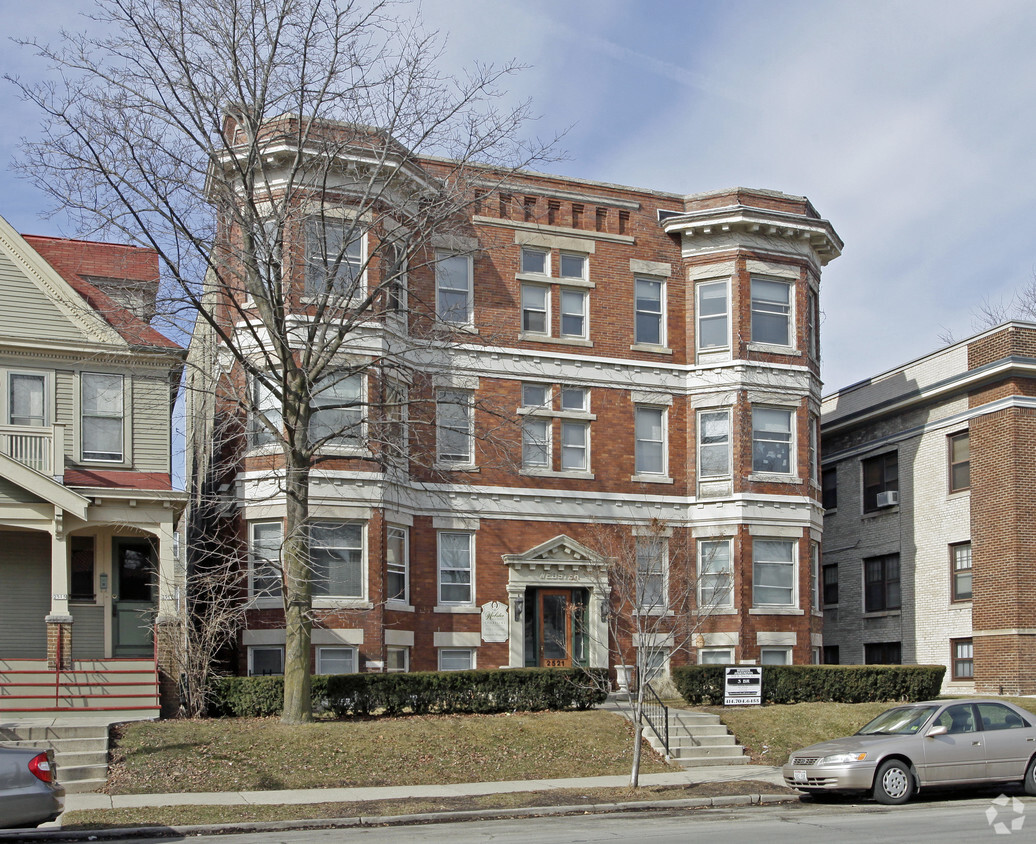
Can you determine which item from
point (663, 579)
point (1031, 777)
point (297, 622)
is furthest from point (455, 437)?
point (1031, 777)

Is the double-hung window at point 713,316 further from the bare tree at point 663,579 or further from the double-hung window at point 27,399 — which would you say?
the double-hung window at point 27,399

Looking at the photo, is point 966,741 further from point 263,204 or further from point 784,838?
point 263,204

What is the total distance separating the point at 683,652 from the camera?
29.4m

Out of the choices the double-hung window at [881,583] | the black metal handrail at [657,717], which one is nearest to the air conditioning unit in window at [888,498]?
the double-hung window at [881,583]

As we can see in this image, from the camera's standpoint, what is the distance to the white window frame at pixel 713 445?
30.0 metres

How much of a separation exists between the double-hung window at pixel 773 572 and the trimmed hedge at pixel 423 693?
7650 mm

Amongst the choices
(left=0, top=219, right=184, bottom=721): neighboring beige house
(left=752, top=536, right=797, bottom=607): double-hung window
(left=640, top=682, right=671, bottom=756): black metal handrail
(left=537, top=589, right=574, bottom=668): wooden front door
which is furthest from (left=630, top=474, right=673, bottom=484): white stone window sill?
(left=0, top=219, right=184, bottom=721): neighboring beige house

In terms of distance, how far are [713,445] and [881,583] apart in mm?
8006

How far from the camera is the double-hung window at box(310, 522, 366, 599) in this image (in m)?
25.6

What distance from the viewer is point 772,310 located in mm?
30703

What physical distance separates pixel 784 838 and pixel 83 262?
20869 millimetres

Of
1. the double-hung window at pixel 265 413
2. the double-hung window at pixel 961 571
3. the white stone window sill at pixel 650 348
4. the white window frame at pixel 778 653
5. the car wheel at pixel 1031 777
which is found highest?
the white stone window sill at pixel 650 348

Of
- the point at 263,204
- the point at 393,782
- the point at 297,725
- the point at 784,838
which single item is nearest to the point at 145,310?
the point at 263,204

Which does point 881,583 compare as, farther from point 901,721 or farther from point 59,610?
point 59,610
